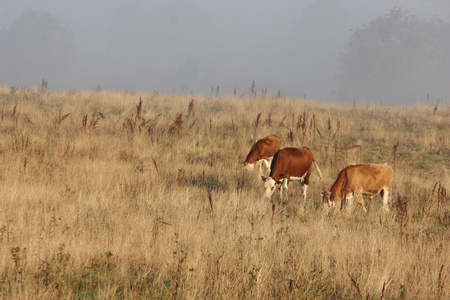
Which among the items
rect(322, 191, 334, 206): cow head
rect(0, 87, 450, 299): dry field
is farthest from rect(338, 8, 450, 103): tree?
rect(322, 191, 334, 206): cow head

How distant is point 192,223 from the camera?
214 inches

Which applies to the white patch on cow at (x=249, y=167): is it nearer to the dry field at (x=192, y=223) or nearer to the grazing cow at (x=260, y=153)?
the grazing cow at (x=260, y=153)

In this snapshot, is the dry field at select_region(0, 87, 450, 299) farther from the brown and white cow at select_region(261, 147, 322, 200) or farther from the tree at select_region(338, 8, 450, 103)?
the tree at select_region(338, 8, 450, 103)

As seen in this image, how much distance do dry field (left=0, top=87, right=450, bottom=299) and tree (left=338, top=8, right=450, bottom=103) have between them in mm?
46834

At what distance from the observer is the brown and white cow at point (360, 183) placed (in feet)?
23.0

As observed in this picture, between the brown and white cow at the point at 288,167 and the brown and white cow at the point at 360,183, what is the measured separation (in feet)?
3.30

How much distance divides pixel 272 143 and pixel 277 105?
8.88 m

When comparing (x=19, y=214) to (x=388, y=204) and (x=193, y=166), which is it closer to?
(x=193, y=166)

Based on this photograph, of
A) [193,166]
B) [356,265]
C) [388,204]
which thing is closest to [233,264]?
[356,265]

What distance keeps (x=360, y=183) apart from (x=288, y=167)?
1.47m

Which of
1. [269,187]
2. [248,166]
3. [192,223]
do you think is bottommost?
[192,223]

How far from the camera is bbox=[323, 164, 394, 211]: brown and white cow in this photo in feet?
23.0

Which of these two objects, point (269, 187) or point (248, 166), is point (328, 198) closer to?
point (269, 187)

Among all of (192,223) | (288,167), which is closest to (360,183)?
(288,167)
